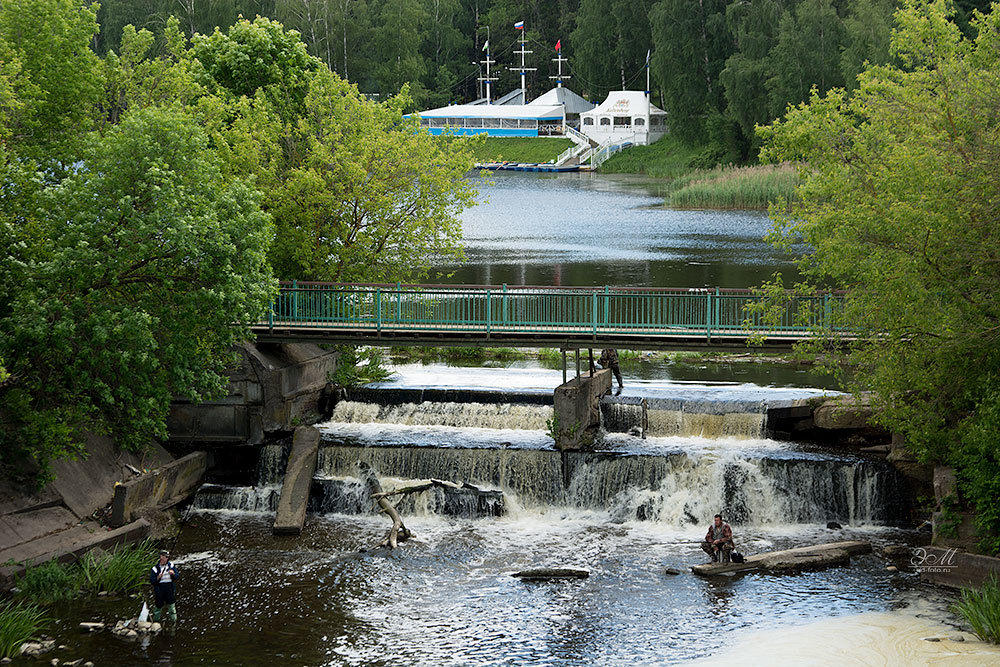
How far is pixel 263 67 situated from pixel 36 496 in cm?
2440

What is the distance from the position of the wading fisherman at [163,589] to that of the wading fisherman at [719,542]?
1218 cm

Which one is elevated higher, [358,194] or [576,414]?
[358,194]

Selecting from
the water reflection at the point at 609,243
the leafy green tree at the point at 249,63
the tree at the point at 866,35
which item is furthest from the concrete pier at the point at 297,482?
the tree at the point at 866,35

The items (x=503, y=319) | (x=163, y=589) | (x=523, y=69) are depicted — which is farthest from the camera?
(x=523, y=69)

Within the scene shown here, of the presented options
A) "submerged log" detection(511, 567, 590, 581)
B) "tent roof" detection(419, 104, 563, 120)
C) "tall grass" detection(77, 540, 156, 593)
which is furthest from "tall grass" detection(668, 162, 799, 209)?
"tall grass" detection(77, 540, 156, 593)

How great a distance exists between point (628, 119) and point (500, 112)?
1671 centimetres

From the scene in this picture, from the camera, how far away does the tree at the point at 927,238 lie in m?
26.1

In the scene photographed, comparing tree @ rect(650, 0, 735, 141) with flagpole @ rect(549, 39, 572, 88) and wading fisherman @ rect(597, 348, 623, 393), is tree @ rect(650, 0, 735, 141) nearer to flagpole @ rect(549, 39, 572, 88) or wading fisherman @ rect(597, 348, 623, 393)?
flagpole @ rect(549, 39, 572, 88)

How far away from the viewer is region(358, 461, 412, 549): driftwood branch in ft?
99.8

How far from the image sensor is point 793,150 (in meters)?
32.7

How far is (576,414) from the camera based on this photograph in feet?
114

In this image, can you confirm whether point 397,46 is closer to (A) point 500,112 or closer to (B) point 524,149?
(A) point 500,112

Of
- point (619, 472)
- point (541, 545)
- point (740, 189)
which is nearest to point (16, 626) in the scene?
point (541, 545)

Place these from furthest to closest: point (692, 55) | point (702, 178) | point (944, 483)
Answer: point (692, 55) → point (702, 178) → point (944, 483)
